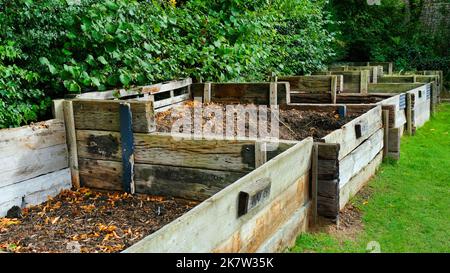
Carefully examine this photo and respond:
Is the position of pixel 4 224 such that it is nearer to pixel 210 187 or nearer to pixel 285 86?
pixel 210 187

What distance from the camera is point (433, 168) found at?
634cm

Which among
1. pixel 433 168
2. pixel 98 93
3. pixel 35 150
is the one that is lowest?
pixel 433 168

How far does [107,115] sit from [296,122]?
2709 mm

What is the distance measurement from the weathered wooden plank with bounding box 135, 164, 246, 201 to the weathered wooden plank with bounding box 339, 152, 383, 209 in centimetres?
132

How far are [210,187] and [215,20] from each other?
3403 mm

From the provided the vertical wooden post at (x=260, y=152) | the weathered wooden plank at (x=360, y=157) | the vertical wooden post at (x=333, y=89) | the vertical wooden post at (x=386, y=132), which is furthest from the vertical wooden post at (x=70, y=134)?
the vertical wooden post at (x=333, y=89)

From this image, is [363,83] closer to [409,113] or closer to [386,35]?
[409,113]

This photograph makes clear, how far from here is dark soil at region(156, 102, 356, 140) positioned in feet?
17.4

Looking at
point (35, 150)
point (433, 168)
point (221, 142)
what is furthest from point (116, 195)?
point (433, 168)

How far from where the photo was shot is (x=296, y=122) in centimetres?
609

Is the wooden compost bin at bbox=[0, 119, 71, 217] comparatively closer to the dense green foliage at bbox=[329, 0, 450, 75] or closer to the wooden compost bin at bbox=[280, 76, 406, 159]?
the wooden compost bin at bbox=[280, 76, 406, 159]

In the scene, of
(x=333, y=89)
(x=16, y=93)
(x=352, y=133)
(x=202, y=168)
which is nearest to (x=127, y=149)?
(x=202, y=168)

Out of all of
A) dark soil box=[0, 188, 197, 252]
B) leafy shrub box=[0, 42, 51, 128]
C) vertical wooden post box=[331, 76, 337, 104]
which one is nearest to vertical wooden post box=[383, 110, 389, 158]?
vertical wooden post box=[331, 76, 337, 104]

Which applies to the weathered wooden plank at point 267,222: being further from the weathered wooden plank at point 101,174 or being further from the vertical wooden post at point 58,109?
the vertical wooden post at point 58,109
